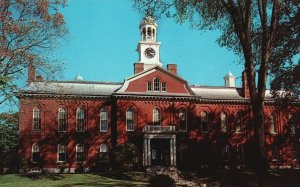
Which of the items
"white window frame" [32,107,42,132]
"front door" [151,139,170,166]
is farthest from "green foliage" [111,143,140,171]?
"white window frame" [32,107,42,132]

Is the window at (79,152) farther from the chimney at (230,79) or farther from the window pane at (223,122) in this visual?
the chimney at (230,79)

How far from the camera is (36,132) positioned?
41.5 m

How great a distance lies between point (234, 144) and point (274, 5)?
30.3 metres

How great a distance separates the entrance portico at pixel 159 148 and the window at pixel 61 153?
7.94 m

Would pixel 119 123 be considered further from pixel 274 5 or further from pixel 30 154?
pixel 274 5

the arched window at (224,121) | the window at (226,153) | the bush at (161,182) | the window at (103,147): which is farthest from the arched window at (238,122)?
the bush at (161,182)

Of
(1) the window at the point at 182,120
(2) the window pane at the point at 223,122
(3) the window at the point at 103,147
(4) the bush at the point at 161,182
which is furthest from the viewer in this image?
(2) the window pane at the point at 223,122

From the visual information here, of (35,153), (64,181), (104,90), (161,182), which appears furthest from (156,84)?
(161,182)

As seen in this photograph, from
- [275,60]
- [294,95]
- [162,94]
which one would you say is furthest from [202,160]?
[275,60]

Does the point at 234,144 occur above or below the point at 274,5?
below

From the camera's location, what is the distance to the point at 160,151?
4319 cm

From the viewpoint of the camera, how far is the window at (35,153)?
4106 centimetres

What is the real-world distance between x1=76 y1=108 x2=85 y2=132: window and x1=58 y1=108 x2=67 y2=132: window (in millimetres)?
1180

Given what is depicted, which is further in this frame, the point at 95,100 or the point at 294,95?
the point at 95,100
